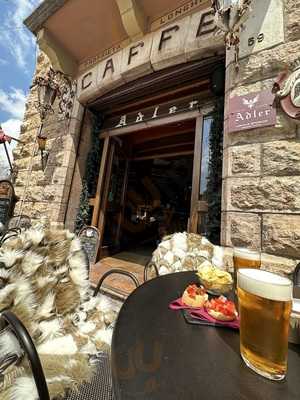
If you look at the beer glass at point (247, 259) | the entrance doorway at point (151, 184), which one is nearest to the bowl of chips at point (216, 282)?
the beer glass at point (247, 259)

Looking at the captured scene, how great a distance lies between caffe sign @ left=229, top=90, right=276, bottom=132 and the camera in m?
1.60

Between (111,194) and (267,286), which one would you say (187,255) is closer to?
(267,286)

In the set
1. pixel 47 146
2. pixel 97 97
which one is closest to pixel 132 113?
pixel 97 97

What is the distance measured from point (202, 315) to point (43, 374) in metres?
0.46

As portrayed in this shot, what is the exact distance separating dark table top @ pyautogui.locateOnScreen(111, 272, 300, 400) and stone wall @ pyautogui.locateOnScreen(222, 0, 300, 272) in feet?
3.58

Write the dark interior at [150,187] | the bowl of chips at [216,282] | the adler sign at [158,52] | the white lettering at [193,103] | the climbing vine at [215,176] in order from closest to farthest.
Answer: the bowl of chips at [216,282], the climbing vine at [215,176], the adler sign at [158,52], the white lettering at [193,103], the dark interior at [150,187]

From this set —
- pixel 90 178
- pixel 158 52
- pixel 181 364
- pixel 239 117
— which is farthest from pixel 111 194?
pixel 181 364

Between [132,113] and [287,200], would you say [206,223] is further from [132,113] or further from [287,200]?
[132,113]

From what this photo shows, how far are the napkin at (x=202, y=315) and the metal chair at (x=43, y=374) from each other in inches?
15.0

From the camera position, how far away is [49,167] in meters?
Result: 3.42

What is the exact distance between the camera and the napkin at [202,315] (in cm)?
57

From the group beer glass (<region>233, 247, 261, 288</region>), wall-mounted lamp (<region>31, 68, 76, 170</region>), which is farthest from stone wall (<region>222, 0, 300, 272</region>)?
wall-mounted lamp (<region>31, 68, 76, 170</region>)

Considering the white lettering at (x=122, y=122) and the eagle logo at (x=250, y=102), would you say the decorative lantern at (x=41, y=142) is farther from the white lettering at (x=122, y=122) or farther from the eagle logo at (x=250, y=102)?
the eagle logo at (x=250, y=102)

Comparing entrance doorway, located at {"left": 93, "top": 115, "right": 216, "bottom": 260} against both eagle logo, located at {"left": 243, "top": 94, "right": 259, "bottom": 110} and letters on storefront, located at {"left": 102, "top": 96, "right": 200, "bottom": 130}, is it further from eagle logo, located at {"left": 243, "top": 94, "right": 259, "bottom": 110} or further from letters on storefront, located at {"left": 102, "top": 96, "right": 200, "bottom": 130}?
eagle logo, located at {"left": 243, "top": 94, "right": 259, "bottom": 110}
